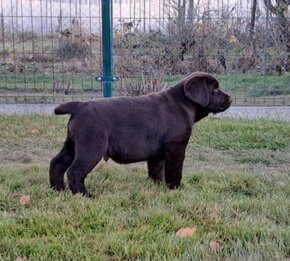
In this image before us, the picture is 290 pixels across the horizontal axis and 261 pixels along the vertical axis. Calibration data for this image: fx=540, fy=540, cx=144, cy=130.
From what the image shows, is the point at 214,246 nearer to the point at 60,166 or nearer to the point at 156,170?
the point at 156,170

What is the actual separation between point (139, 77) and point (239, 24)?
6.85ft

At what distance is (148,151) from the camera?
4.77 meters

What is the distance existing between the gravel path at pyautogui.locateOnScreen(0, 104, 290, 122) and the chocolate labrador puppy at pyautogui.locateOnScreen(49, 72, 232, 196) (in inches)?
143

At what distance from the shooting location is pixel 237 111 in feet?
29.6

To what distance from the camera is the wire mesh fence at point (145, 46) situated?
9305 millimetres

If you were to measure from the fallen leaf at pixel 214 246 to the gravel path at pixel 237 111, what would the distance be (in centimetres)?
508

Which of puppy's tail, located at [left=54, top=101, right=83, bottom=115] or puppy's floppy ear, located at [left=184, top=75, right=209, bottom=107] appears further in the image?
puppy's floppy ear, located at [left=184, top=75, right=209, bottom=107]

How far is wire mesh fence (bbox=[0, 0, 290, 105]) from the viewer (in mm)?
9305

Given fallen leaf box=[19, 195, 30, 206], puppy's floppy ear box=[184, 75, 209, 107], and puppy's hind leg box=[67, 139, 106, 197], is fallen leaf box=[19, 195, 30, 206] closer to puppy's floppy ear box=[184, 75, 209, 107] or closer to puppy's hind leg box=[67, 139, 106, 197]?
puppy's hind leg box=[67, 139, 106, 197]

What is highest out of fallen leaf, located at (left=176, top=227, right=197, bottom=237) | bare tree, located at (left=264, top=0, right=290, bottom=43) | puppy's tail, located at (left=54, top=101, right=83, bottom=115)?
bare tree, located at (left=264, top=0, right=290, bottom=43)

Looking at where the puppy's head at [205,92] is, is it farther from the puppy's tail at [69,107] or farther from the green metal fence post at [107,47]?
the green metal fence post at [107,47]

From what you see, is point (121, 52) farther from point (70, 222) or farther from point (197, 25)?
point (70, 222)

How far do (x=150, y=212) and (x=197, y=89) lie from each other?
1409mm

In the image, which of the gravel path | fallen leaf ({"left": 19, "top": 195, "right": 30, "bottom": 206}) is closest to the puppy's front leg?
fallen leaf ({"left": 19, "top": 195, "right": 30, "bottom": 206})
